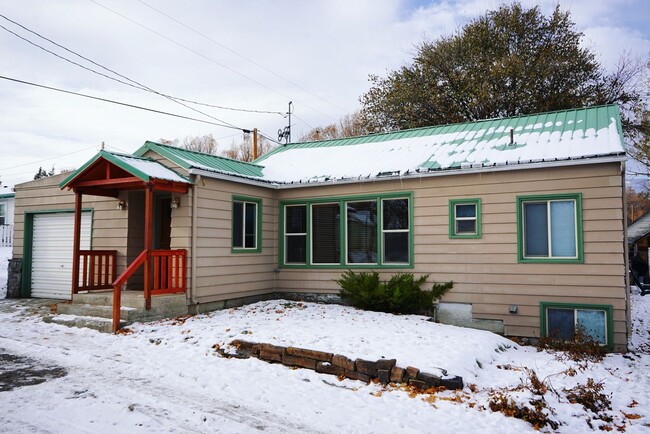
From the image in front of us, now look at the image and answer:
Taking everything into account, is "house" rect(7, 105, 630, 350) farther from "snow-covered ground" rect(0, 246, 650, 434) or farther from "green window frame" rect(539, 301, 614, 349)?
"snow-covered ground" rect(0, 246, 650, 434)

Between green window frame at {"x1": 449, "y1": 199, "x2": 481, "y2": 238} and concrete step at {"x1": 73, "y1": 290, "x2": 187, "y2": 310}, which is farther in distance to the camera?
green window frame at {"x1": 449, "y1": 199, "x2": 481, "y2": 238}

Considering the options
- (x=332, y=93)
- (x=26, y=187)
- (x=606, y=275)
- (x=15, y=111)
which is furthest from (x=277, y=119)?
(x=606, y=275)

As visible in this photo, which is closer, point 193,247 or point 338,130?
point 193,247

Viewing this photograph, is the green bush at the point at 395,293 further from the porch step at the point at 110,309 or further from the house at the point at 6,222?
the house at the point at 6,222

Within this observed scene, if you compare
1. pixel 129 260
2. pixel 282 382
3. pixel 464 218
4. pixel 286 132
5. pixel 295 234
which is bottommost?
pixel 282 382

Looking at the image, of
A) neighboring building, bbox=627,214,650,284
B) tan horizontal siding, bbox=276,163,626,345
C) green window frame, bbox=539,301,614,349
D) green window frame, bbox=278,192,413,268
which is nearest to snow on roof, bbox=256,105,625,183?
tan horizontal siding, bbox=276,163,626,345

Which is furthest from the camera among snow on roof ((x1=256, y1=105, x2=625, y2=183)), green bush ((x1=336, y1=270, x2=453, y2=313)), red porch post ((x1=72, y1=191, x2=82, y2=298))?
red porch post ((x1=72, y1=191, x2=82, y2=298))

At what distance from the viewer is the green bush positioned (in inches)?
393

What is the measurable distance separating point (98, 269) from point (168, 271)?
8.47 feet

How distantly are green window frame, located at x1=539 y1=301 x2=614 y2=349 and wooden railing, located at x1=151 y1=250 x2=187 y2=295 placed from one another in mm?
7085

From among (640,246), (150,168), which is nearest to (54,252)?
(150,168)

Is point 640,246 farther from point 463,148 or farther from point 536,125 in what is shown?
point 463,148

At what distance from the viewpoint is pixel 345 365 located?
6273mm

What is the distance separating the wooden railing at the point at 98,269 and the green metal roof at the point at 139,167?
1752 mm
